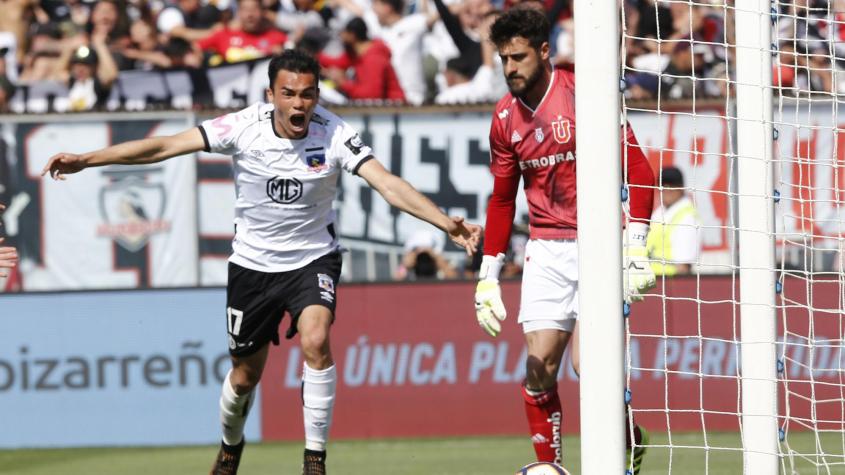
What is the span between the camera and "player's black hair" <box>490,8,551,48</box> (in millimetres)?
7133

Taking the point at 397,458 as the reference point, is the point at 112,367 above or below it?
above

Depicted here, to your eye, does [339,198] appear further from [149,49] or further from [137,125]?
[149,49]

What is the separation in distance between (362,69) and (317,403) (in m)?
6.32

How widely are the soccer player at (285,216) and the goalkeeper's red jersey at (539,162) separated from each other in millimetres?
490

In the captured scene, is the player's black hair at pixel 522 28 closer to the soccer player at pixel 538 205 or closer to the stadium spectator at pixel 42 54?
the soccer player at pixel 538 205

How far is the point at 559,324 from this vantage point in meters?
7.39

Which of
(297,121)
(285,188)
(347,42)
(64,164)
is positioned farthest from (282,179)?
(347,42)

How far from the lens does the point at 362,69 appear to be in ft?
43.7

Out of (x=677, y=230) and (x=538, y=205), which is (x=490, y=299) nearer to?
(x=538, y=205)

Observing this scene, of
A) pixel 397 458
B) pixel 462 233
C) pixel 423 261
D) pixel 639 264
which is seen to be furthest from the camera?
pixel 423 261

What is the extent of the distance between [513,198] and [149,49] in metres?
7.36

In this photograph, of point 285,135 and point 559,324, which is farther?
point 285,135

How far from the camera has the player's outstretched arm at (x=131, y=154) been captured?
7.20 m

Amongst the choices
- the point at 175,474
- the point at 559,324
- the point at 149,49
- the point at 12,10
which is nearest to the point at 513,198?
the point at 559,324
